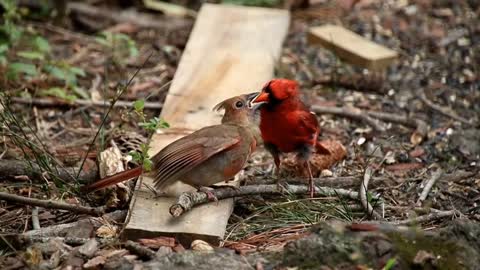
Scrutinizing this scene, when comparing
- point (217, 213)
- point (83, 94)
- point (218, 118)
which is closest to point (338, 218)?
point (217, 213)

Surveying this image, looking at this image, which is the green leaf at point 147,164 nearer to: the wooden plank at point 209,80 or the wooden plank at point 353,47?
the wooden plank at point 209,80

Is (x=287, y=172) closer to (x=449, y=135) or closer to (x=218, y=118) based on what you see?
(x=218, y=118)

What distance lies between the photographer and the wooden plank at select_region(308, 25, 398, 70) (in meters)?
6.80

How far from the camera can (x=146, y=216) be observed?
173 inches

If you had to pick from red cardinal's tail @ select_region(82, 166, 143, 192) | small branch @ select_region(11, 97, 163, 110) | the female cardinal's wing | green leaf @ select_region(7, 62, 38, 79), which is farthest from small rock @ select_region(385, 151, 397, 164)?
green leaf @ select_region(7, 62, 38, 79)

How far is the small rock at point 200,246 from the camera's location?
4.13 metres

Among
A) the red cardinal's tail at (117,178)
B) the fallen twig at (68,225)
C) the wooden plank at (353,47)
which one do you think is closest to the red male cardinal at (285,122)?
the red cardinal's tail at (117,178)

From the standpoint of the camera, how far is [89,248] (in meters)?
4.08

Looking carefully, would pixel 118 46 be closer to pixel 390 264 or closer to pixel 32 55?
pixel 32 55

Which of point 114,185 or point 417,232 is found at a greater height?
point 417,232

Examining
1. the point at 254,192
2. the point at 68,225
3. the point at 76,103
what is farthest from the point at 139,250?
the point at 76,103

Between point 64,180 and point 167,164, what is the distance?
630 mm

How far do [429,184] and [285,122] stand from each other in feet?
2.88

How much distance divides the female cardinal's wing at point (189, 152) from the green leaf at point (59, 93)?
1688mm
